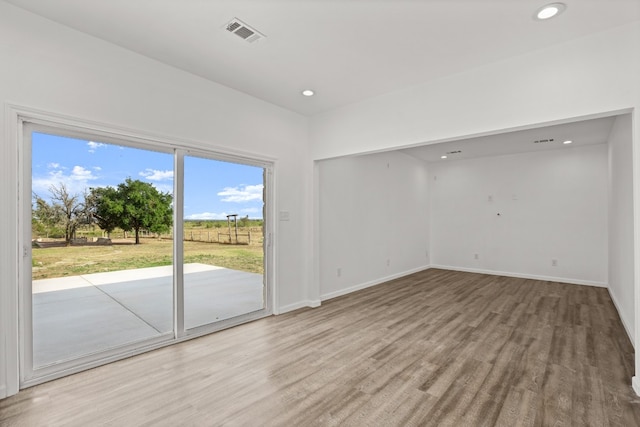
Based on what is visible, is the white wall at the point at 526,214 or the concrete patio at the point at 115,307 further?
the white wall at the point at 526,214

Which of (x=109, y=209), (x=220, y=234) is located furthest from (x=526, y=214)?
(x=109, y=209)

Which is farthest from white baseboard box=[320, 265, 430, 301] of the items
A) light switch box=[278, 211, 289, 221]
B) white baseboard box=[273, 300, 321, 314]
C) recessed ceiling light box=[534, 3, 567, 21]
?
recessed ceiling light box=[534, 3, 567, 21]

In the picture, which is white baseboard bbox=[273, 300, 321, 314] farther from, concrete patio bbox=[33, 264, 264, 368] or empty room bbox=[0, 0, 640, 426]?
concrete patio bbox=[33, 264, 264, 368]

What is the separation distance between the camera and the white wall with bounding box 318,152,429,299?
5.01m

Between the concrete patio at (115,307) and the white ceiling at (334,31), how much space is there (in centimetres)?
216

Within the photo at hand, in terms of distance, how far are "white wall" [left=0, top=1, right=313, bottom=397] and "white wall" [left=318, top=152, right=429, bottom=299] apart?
0.60 meters

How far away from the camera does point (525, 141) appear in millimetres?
5633

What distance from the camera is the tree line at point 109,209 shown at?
2.57 meters

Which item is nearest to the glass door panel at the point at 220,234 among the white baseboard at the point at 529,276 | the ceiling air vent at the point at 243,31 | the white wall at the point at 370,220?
the white wall at the point at 370,220

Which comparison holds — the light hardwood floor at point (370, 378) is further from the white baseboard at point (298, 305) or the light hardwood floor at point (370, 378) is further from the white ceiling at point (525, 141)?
the white ceiling at point (525, 141)

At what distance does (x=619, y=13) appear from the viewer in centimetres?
221

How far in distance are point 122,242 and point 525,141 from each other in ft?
21.4

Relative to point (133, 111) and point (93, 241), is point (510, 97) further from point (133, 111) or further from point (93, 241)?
point (93, 241)

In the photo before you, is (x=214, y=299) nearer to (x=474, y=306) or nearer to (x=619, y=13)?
(x=474, y=306)
